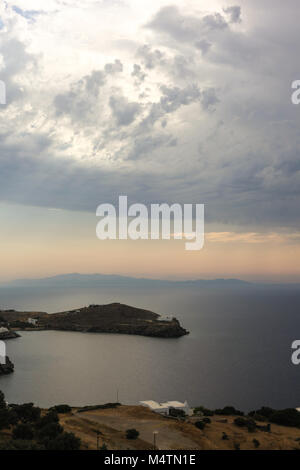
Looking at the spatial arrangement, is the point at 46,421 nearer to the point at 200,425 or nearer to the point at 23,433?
the point at 23,433

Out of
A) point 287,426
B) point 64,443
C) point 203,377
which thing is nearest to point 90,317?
point 203,377

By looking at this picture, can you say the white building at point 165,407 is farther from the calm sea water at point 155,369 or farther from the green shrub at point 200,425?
the calm sea water at point 155,369

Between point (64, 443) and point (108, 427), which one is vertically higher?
point (64, 443)

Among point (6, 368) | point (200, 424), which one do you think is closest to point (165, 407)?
point (200, 424)

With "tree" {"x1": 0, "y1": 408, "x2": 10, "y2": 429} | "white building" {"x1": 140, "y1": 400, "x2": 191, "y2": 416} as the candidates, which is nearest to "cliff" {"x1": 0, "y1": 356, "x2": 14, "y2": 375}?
"white building" {"x1": 140, "y1": 400, "x2": 191, "y2": 416}

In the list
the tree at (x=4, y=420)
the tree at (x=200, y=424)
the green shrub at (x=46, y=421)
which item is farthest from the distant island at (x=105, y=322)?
the tree at (x=4, y=420)

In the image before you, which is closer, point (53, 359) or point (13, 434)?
point (13, 434)

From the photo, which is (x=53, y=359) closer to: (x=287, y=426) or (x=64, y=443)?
(x=287, y=426)

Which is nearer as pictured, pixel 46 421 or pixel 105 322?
pixel 46 421

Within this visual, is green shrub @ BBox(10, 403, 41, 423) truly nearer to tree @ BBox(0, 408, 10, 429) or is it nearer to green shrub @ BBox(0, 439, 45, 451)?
tree @ BBox(0, 408, 10, 429)
